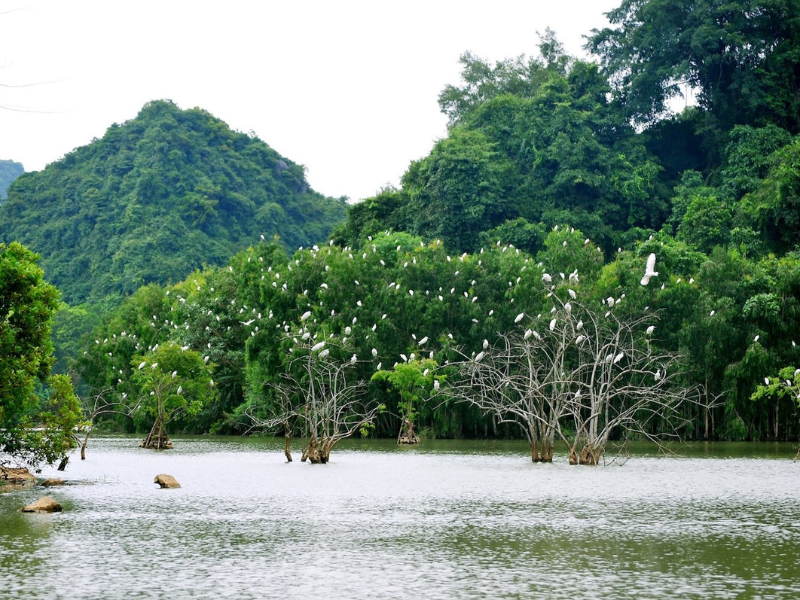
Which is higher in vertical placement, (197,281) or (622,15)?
(622,15)

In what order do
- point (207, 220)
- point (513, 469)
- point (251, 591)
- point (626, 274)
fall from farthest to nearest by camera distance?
point (207, 220) → point (626, 274) → point (513, 469) → point (251, 591)

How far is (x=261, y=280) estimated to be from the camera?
4438cm

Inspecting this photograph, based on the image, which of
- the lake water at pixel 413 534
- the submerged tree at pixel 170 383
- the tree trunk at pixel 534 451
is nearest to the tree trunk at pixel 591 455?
the lake water at pixel 413 534

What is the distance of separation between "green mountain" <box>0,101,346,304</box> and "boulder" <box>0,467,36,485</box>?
44.0 m

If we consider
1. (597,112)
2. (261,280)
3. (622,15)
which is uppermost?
(622,15)

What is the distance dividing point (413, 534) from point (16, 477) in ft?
34.8

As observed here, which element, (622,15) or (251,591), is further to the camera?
(622,15)

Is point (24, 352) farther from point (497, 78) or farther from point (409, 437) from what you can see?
point (497, 78)

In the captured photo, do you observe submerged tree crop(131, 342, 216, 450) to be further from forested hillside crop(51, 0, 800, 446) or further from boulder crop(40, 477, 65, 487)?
boulder crop(40, 477, 65, 487)

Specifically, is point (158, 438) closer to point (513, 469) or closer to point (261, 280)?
point (261, 280)

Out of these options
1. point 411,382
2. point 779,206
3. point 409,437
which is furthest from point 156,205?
point 779,206

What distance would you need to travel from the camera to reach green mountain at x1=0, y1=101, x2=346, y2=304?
225 feet

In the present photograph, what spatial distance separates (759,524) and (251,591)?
8372mm

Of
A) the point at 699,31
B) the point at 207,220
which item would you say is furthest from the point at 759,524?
the point at 207,220
